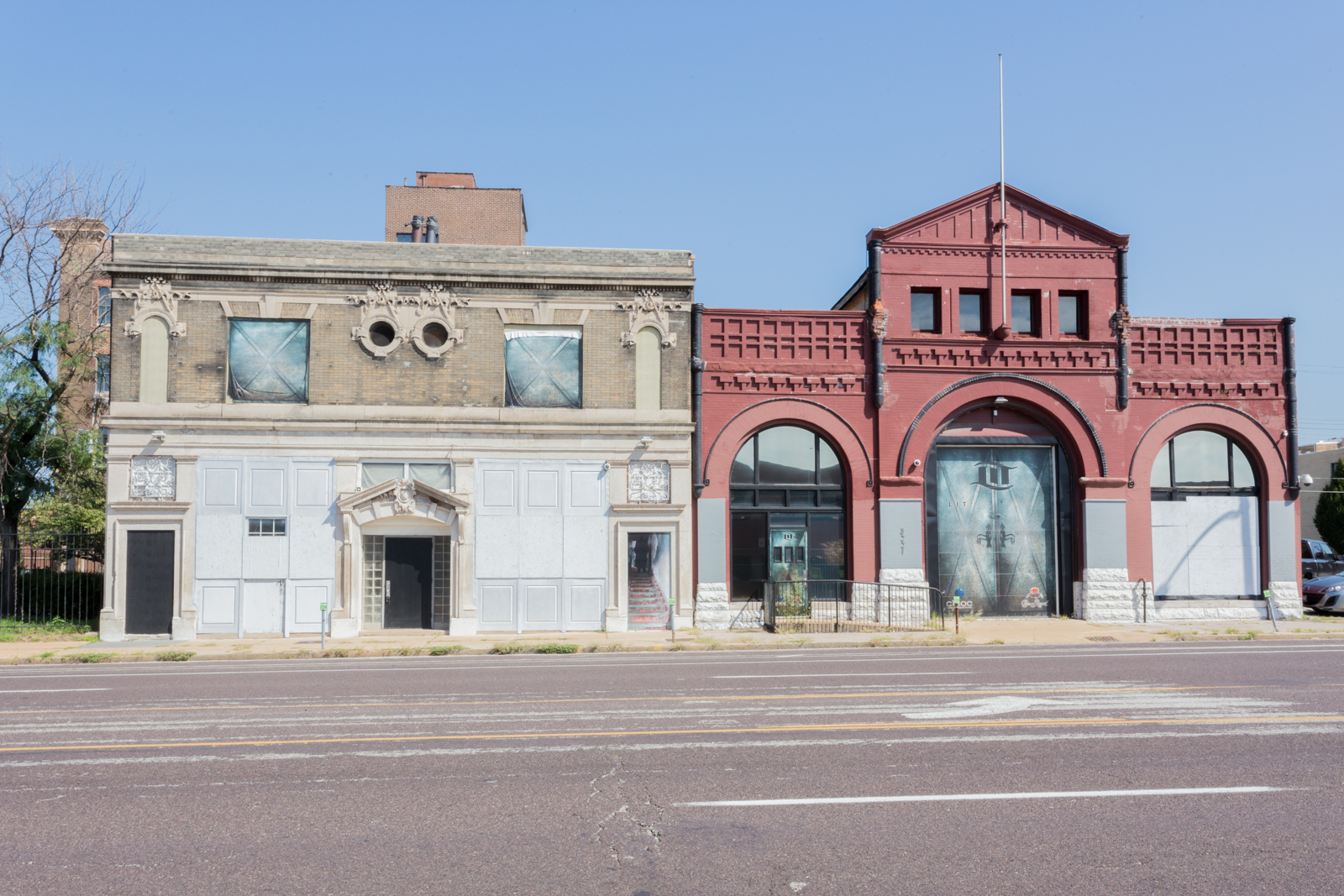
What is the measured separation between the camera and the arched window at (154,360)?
21.5 m

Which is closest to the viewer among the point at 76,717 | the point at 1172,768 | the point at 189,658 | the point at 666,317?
the point at 1172,768

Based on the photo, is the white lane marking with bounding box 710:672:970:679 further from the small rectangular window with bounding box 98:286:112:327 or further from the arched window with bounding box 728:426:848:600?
the small rectangular window with bounding box 98:286:112:327

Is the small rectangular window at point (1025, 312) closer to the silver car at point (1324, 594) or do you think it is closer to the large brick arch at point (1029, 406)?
the large brick arch at point (1029, 406)

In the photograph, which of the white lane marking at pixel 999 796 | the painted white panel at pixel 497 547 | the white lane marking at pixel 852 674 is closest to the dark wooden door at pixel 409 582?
the painted white panel at pixel 497 547

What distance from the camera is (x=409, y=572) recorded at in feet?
72.7

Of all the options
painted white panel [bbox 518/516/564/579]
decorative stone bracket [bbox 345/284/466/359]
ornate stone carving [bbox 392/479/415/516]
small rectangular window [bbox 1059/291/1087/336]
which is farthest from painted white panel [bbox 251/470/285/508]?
small rectangular window [bbox 1059/291/1087/336]

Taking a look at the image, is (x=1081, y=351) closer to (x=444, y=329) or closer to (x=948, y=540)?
(x=948, y=540)

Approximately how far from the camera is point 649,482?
74.0ft

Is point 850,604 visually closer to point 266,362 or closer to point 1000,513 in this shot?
point 1000,513

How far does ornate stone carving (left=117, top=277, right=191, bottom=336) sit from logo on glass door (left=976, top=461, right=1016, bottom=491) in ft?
65.1

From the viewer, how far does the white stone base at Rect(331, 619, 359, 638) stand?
21.2 metres

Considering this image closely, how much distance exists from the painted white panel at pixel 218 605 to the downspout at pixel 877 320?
631 inches

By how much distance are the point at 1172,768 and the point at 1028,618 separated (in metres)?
16.9

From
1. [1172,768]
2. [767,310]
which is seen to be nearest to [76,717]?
[1172,768]
